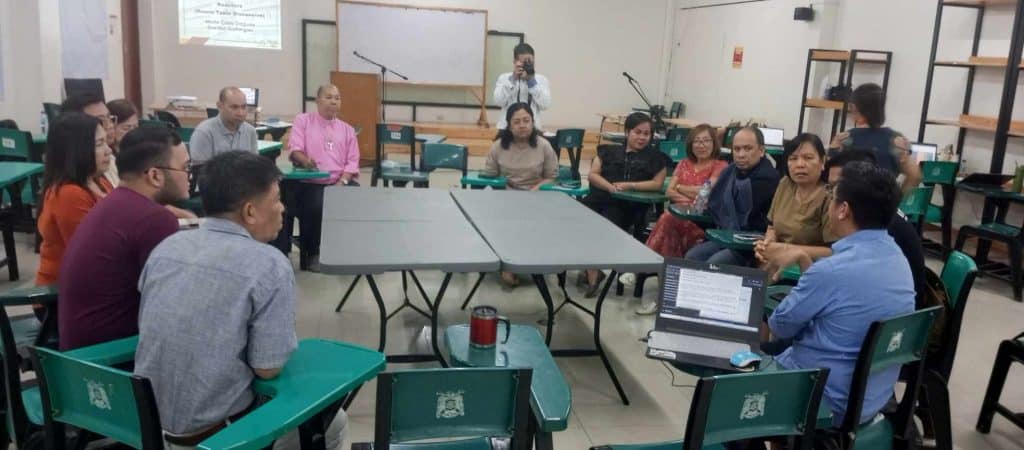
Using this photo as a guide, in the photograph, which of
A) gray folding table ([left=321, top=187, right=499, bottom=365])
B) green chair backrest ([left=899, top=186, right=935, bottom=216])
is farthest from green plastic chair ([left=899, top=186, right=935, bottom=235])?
gray folding table ([left=321, top=187, right=499, bottom=365])

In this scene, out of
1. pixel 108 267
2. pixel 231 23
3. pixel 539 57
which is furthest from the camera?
pixel 539 57

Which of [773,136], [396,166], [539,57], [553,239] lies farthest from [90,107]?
[539,57]

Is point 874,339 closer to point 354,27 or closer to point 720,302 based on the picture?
point 720,302

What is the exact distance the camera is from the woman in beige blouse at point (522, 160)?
16.2ft

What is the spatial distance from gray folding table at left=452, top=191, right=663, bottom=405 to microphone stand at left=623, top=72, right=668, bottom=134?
17.4 feet

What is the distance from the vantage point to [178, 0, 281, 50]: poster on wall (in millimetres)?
9961

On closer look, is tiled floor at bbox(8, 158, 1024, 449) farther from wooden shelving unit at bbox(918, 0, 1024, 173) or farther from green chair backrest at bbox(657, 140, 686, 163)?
green chair backrest at bbox(657, 140, 686, 163)

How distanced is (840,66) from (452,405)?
7415 millimetres

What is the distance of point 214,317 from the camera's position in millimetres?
1590

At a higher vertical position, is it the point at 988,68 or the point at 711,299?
the point at 988,68

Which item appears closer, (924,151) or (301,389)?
(301,389)

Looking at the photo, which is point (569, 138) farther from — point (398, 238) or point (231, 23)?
point (231, 23)

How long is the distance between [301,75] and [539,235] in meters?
8.27

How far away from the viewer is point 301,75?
10500 millimetres
